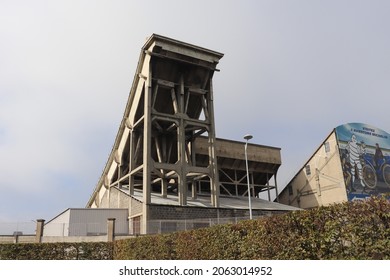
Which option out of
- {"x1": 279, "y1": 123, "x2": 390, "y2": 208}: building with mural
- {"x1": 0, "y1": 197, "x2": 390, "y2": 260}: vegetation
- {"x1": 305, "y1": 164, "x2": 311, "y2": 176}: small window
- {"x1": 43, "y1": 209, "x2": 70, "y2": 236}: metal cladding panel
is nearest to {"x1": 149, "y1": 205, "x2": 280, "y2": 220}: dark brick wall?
{"x1": 43, "y1": 209, "x2": 70, "y2": 236}: metal cladding panel

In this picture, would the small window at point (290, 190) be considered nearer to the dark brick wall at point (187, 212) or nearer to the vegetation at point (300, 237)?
the dark brick wall at point (187, 212)

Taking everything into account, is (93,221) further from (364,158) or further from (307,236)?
(364,158)

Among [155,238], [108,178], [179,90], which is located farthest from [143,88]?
[155,238]

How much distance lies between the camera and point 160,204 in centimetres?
2978

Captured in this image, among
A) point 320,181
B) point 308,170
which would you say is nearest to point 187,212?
point 320,181

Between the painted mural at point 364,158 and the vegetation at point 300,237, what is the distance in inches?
1526

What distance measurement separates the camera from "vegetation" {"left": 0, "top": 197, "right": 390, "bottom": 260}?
6.52m

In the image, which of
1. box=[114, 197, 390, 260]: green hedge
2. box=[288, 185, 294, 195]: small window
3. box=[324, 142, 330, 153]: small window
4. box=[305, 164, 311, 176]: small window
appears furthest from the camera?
box=[288, 185, 294, 195]: small window

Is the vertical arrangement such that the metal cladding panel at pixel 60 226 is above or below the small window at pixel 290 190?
below

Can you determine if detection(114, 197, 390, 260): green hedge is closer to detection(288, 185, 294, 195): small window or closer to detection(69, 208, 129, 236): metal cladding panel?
detection(69, 208, 129, 236): metal cladding panel

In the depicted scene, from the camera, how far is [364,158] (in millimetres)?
48719

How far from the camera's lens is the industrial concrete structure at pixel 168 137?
31359mm

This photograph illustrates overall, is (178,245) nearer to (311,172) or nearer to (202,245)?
(202,245)

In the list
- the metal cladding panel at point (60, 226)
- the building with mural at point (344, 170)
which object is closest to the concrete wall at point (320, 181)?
the building with mural at point (344, 170)
